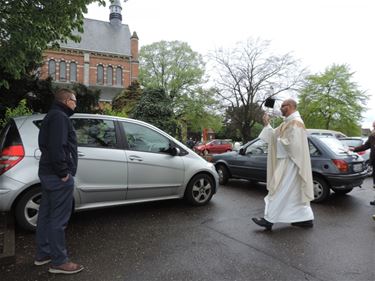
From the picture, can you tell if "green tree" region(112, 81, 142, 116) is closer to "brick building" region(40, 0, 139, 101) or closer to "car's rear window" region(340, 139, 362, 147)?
"car's rear window" region(340, 139, 362, 147)

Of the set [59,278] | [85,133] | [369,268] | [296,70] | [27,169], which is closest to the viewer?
[59,278]

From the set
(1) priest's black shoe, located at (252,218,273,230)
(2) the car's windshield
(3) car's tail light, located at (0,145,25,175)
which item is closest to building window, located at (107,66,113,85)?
(2) the car's windshield

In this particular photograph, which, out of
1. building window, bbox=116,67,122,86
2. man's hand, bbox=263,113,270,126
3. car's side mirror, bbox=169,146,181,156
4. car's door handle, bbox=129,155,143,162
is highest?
building window, bbox=116,67,122,86

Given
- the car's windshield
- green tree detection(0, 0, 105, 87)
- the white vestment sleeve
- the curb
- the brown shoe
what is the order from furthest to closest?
the car's windshield < green tree detection(0, 0, 105, 87) < the white vestment sleeve < the curb < the brown shoe

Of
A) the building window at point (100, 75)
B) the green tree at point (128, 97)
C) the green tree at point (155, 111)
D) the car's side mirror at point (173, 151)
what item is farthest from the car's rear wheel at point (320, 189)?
the building window at point (100, 75)

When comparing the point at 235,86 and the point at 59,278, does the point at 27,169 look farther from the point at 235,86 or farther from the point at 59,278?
the point at 235,86

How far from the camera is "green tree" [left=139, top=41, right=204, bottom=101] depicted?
4338 cm

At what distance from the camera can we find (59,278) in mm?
2840

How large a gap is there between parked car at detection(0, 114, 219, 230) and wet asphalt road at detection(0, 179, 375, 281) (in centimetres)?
38

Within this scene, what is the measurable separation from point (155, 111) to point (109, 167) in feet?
28.4

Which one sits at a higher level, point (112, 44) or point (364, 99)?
point (112, 44)

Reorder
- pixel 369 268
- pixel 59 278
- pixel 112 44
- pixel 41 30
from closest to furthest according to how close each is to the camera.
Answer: pixel 59 278 → pixel 369 268 → pixel 41 30 → pixel 112 44

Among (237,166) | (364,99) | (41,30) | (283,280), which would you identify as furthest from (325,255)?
(364,99)

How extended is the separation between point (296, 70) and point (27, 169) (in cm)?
2890
